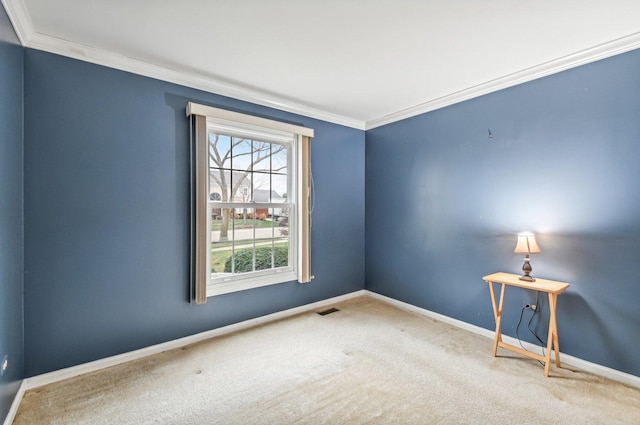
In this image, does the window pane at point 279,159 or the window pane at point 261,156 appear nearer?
the window pane at point 261,156

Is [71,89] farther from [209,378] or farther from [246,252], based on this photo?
[209,378]

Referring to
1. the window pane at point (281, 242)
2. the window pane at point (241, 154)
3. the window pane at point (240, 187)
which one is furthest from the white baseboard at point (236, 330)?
the window pane at point (241, 154)

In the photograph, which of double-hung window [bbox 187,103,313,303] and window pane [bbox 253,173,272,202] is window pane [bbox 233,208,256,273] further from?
window pane [bbox 253,173,272,202]

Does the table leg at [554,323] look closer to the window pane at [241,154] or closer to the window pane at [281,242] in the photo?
the window pane at [281,242]

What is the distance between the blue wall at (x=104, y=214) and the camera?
2.15 meters

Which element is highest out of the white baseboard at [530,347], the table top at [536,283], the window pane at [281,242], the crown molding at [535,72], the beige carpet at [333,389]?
the crown molding at [535,72]

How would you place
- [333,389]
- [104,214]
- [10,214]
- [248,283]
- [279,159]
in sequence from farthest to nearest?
1. [279,159]
2. [248,283]
3. [104,214]
4. [333,389]
5. [10,214]

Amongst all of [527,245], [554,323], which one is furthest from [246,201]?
[554,323]

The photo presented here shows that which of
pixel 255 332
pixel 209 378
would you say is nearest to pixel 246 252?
pixel 255 332

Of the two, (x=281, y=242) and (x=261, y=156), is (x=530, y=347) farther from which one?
(x=261, y=156)

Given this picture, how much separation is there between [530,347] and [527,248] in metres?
0.98

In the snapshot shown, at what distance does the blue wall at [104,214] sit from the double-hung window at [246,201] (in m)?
0.16

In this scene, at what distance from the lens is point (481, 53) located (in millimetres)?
2375

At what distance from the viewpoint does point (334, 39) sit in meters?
2.18
